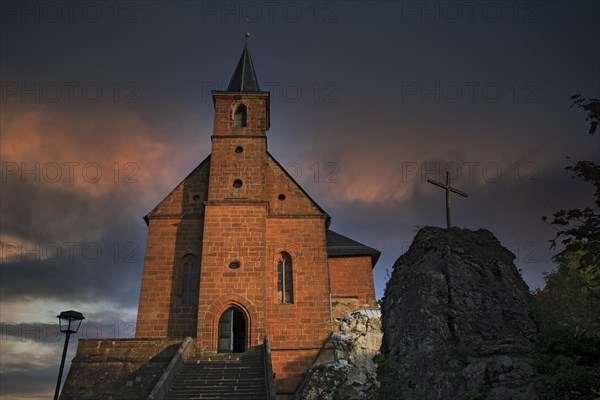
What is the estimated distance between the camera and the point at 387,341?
23.7 ft

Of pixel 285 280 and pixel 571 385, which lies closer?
pixel 571 385

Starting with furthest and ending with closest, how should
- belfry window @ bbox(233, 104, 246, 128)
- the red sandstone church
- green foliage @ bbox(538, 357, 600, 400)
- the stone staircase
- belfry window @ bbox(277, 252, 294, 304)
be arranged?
belfry window @ bbox(233, 104, 246, 128)
belfry window @ bbox(277, 252, 294, 304)
the red sandstone church
the stone staircase
green foliage @ bbox(538, 357, 600, 400)

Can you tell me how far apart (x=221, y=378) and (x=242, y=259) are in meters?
6.38

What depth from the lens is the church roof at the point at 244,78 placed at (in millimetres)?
27422

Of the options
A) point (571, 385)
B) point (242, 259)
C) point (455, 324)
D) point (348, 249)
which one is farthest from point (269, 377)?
point (348, 249)

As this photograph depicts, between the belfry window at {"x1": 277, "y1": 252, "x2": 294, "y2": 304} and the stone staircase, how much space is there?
3.97 meters

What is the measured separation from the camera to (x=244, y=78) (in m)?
28.1

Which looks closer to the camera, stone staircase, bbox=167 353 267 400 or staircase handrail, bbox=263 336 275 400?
staircase handrail, bbox=263 336 275 400

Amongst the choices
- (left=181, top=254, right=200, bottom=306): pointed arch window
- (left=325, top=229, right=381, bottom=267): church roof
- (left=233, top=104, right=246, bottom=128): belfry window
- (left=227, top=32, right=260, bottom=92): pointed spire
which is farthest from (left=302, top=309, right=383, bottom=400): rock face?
(left=227, top=32, right=260, bottom=92): pointed spire

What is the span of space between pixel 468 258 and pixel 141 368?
13.4m

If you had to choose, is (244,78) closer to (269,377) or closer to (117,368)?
(117,368)

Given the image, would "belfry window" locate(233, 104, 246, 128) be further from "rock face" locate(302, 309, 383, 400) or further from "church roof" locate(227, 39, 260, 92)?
"rock face" locate(302, 309, 383, 400)

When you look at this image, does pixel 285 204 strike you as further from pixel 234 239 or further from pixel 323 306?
pixel 323 306

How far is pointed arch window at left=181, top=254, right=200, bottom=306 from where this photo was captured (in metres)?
22.0
